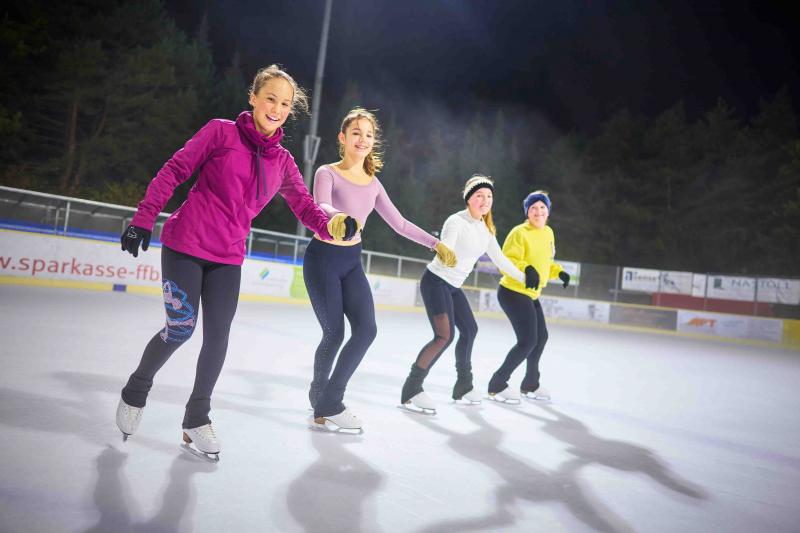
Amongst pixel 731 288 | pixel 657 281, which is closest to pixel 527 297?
pixel 731 288

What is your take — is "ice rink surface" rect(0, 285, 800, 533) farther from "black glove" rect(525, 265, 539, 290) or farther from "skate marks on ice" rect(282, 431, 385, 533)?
A: "black glove" rect(525, 265, 539, 290)

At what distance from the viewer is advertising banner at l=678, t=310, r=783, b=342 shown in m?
15.7

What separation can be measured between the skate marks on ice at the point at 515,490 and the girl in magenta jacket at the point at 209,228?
1119mm

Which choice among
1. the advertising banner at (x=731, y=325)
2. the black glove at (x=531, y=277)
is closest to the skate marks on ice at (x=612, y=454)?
the black glove at (x=531, y=277)

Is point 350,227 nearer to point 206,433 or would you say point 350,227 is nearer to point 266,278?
point 206,433

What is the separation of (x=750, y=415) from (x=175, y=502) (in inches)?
172

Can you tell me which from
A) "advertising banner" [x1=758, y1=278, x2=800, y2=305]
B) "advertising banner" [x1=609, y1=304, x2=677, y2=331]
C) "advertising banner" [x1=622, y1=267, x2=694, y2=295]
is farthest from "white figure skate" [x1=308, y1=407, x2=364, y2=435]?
"advertising banner" [x1=622, y1=267, x2=694, y2=295]

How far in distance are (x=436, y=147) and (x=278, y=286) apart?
119 feet

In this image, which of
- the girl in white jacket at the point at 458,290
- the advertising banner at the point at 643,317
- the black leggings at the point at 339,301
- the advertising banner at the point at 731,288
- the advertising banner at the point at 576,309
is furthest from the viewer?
the advertising banner at the point at 576,309

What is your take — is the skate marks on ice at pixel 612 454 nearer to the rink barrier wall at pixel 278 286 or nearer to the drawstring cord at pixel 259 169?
the drawstring cord at pixel 259 169

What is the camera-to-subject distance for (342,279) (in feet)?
10.3

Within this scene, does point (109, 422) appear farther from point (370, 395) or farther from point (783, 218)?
point (783, 218)

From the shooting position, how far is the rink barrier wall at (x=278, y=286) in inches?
388

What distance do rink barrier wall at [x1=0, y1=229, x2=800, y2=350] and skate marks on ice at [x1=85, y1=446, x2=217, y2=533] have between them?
883cm
